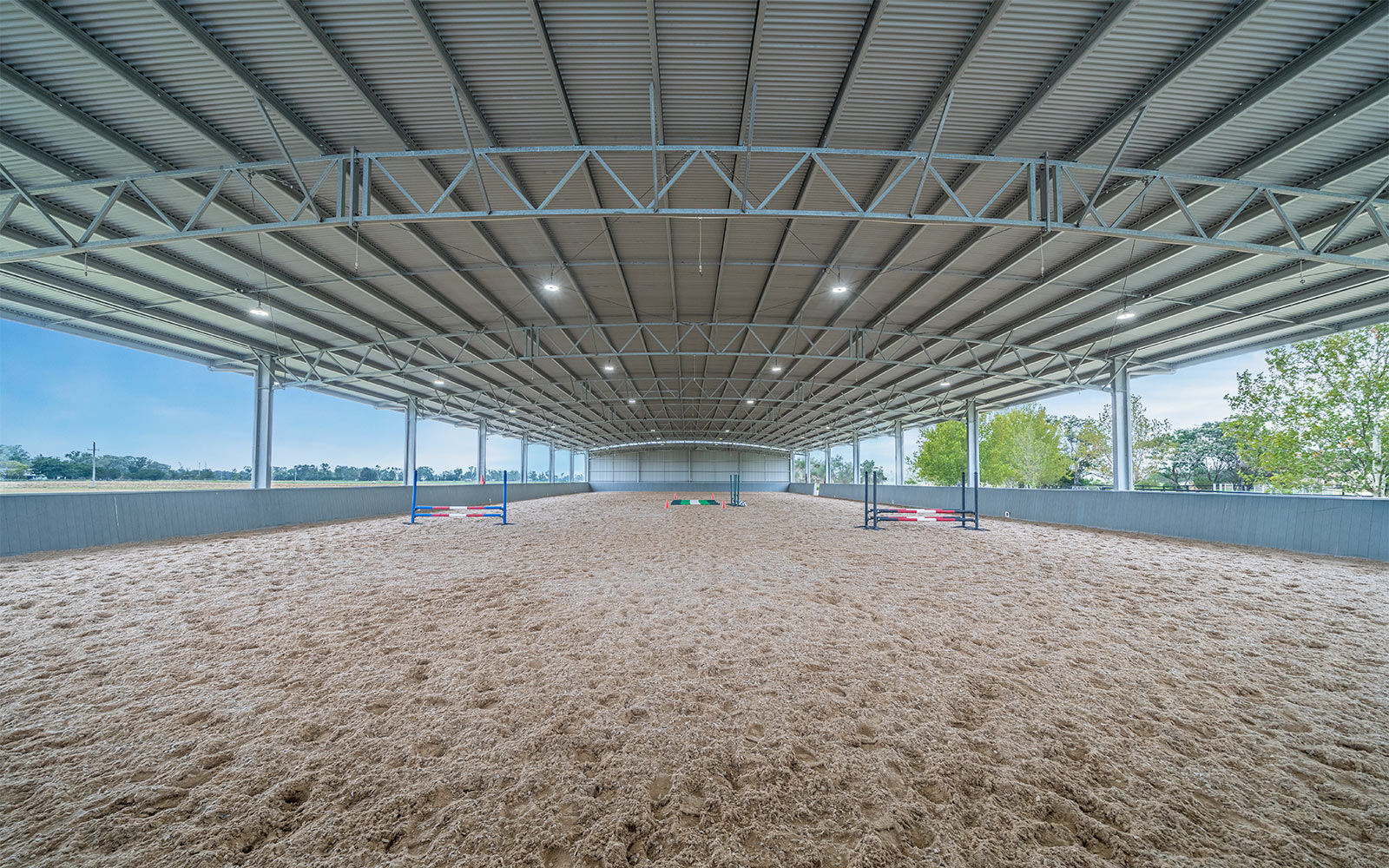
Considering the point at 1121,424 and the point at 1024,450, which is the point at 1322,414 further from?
the point at 1121,424

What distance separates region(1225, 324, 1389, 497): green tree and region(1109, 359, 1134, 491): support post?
16.9 meters

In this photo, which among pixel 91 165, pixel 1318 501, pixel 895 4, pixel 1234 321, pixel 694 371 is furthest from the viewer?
pixel 694 371

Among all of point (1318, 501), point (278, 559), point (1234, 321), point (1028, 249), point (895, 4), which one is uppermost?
point (895, 4)

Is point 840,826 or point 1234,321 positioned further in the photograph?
point 1234,321

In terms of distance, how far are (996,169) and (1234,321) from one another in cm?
1122

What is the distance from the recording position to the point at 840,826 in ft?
7.55

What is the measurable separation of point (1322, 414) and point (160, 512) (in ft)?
156

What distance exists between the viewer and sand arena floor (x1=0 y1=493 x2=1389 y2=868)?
2.24 m

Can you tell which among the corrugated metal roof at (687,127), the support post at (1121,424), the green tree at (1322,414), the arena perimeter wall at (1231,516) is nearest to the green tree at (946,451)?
the green tree at (1322,414)

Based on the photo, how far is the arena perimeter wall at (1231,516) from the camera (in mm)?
10078

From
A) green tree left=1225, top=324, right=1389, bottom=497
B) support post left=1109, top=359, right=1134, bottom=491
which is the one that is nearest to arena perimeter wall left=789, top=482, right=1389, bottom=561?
support post left=1109, top=359, right=1134, bottom=491

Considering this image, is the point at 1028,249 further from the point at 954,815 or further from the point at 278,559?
the point at 278,559

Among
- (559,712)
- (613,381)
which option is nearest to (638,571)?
(559,712)

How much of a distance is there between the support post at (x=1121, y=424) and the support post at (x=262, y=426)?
1160 inches
